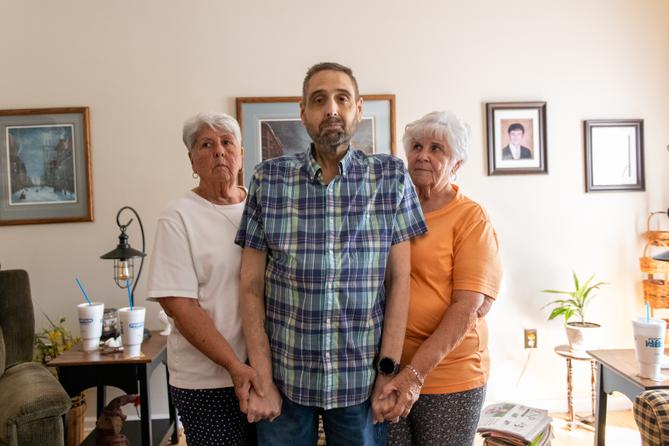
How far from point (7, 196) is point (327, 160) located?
232 cm

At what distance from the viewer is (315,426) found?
44.1 inches

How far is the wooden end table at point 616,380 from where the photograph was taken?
1638 millimetres

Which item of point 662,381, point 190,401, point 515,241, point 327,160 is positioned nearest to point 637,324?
point 662,381

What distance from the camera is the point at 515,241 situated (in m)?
2.74

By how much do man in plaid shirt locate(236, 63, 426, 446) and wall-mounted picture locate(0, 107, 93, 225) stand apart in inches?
75.4

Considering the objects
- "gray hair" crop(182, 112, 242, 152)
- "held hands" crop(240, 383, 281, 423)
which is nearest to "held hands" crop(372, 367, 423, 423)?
"held hands" crop(240, 383, 281, 423)

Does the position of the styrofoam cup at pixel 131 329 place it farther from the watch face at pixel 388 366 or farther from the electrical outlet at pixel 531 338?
the electrical outlet at pixel 531 338

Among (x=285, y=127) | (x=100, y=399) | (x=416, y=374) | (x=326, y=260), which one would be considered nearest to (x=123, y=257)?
(x=100, y=399)

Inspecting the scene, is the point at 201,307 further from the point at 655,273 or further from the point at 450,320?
the point at 655,273

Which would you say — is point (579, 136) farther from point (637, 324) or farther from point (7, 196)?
point (7, 196)

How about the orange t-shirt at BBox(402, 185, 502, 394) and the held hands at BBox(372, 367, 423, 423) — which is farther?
the orange t-shirt at BBox(402, 185, 502, 394)

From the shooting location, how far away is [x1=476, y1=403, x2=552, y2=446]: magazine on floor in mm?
1586

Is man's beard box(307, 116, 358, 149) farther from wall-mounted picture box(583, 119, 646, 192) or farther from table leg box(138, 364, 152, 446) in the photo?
wall-mounted picture box(583, 119, 646, 192)

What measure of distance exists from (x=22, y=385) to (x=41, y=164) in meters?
1.33
